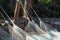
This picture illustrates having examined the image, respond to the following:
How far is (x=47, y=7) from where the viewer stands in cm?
1350

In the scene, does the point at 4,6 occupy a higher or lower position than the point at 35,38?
higher

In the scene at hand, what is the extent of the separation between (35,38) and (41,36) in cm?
31

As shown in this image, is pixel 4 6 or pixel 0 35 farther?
pixel 4 6

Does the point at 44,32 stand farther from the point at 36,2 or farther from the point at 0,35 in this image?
the point at 36,2

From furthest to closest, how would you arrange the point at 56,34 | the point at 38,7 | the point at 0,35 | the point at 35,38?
the point at 38,7 < the point at 0,35 < the point at 56,34 < the point at 35,38

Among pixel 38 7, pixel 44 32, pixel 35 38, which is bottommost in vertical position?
pixel 35 38

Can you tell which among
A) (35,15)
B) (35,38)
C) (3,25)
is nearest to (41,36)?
(35,38)

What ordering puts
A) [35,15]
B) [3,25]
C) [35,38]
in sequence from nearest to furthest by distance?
1. [35,38]
2. [3,25]
3. [35,15]

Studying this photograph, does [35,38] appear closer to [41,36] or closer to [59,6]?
[41,36]

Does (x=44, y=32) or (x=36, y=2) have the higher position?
(x=36, y=2)

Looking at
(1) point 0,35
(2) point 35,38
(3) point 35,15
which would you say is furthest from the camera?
(3) point 35,15

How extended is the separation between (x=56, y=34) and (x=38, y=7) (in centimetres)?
580

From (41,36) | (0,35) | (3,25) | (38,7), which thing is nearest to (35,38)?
(41,36)

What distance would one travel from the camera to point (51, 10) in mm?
13469
